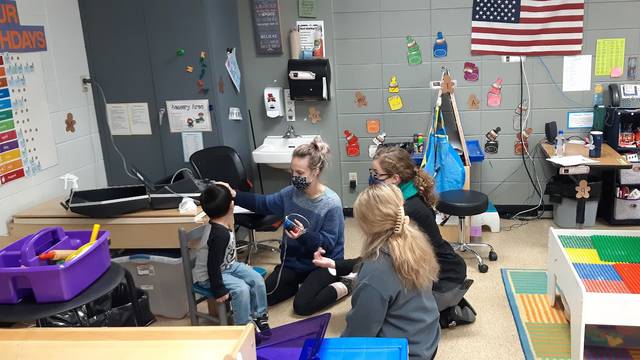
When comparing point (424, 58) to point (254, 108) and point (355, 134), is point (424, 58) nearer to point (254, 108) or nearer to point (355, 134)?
point (355, 134)

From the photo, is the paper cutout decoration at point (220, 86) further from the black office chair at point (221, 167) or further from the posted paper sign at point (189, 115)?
the black office chair at point (221, 167)

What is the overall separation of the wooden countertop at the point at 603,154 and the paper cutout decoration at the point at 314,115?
1.93m

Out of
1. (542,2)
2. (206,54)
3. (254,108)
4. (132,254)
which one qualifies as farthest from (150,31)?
(542,2)

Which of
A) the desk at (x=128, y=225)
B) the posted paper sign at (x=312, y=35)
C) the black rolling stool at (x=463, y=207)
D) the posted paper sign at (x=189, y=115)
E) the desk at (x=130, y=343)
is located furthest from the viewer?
the posted paper sign at (x=312, y=35)

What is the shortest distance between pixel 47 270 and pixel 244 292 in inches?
44.0

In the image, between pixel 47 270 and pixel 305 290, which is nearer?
pixel 47 270

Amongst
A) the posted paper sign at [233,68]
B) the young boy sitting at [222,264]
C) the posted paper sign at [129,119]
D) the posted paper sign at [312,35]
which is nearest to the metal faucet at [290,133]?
the posted paper sign at [233,68]

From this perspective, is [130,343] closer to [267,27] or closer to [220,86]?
[220,86]

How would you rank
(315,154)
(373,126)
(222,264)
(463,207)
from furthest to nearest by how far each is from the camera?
(373,126)
(463,207)
(315,154)
(222,264)

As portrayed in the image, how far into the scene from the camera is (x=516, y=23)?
4531mm

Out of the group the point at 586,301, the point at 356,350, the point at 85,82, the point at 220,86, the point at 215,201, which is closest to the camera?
the point at 356,350

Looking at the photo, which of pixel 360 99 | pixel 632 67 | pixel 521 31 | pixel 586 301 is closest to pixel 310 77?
pixel 360 99

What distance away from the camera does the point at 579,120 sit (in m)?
4.64

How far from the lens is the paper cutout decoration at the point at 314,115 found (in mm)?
4930
